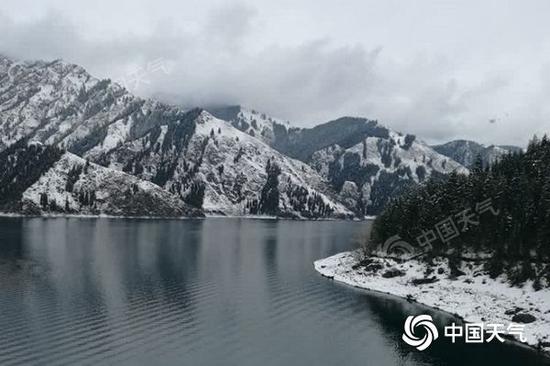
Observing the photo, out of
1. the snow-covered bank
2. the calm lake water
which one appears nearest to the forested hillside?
the snow-covered bank

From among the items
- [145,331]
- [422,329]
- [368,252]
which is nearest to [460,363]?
[422,329]

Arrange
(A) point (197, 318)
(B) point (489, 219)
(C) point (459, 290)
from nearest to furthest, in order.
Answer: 1. (A) point (197, 318)
2. (C) point (459, 290)
3. (B) point (489, 219)

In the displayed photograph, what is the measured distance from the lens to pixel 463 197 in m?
130

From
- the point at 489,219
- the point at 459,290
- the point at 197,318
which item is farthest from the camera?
the point at 489,219

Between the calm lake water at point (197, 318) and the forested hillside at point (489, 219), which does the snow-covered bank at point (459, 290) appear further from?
the calm lake water at point (197, 318)

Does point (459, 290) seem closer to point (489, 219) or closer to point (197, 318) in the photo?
point (489, 219)

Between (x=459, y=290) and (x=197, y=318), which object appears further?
(x=459, y=290)

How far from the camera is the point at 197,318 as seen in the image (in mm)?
86375

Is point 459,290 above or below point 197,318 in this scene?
above

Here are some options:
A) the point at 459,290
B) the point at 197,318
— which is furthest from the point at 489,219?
the point at 197,318

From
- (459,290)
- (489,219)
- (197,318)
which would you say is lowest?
(197,318)

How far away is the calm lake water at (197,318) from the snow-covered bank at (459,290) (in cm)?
473

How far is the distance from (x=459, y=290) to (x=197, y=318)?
53199 mm

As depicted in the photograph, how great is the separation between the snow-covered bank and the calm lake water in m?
4.73
